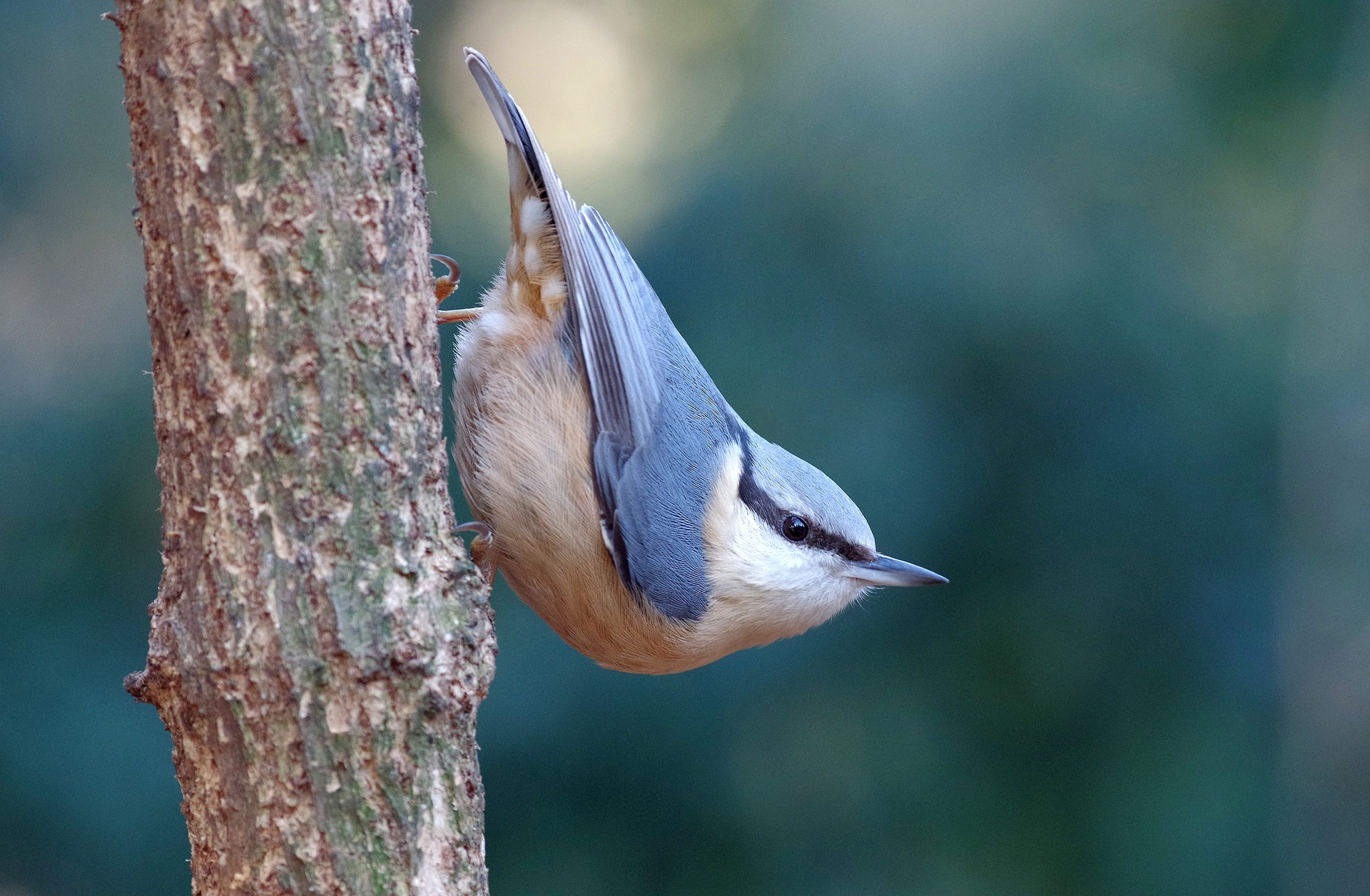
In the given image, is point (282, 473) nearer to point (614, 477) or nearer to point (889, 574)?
point (614, 477)

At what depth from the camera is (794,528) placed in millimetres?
1993

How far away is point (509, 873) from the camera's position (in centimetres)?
259

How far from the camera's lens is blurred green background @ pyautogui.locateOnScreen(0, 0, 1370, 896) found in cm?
260

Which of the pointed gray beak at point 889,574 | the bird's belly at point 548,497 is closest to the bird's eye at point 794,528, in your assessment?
the pointed gray beak at point 889,574

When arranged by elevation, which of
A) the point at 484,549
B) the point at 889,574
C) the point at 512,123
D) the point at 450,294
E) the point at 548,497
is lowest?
the point at 484,549

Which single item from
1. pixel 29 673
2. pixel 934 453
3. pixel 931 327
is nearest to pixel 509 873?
pixel 29 673

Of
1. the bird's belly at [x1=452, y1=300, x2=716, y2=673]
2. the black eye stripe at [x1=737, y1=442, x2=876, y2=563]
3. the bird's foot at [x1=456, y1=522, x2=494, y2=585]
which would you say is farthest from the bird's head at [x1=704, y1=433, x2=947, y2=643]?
the bird's foot at [x1=456, y1=522, x2=494, y2=585]

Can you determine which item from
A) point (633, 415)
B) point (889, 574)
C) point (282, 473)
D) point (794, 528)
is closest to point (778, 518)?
point (794, 528)

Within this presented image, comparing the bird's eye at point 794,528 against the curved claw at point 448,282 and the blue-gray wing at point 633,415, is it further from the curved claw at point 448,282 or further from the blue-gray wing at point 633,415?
the curved claw at point 448,282

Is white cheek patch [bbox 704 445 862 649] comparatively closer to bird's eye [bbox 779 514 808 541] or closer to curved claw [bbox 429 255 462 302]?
bird's eye [bbox 779 514 808 541]

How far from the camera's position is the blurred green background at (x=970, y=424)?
2602 mm

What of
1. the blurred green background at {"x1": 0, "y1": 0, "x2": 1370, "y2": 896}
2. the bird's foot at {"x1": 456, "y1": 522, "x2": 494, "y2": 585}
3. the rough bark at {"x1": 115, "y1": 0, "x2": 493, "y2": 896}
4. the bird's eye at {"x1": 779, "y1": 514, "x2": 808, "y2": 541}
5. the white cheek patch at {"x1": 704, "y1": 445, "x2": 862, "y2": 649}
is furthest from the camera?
the blurred green background at {"x1": 0, "y1": 0, "x2": 1370, "y2": 896}

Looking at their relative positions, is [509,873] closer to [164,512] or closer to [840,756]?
[840,756]

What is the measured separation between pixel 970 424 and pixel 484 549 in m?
1.41
